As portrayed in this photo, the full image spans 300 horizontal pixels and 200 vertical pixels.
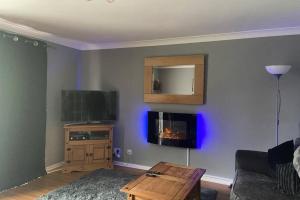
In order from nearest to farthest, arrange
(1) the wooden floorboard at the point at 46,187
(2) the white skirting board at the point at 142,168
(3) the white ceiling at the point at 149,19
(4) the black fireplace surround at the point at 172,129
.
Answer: (3) the white ceiling at the point at 149,19
(1) the wooden floorboard at the point at 46,187
(2) the white skirting board at the point at 142,168
(4) the black fireplace surround at the point at 172,129

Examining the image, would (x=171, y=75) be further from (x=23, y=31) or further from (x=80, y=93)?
(x=23, y=31)

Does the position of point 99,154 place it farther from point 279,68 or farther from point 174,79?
point 279,68

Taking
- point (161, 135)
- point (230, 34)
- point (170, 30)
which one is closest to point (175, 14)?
point (170, 30)

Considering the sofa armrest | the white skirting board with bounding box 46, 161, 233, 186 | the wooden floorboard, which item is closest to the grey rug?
the wooden floorboard

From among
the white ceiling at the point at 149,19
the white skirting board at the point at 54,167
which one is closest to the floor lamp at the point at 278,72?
the white ceiling at the point at 149,19


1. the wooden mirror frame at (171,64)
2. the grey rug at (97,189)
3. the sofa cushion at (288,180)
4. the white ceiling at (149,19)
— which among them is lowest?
the grey rug at (97,189)

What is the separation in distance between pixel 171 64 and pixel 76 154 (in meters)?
2.20

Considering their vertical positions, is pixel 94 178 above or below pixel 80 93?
below

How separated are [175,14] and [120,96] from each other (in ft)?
7.00

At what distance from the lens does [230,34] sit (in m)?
3.62

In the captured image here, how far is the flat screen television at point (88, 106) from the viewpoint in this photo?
410 cm

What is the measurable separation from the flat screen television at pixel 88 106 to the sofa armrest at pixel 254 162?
2351 mm

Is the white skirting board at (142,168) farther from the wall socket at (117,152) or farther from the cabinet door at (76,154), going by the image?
the cabinet door at (76,154)

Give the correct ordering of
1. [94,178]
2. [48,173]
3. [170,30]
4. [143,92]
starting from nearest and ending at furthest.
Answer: [170,30] < [94,178] < [48,173] < [143,92]
